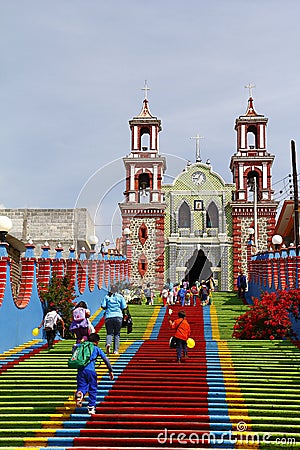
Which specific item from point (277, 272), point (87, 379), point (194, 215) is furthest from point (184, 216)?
point (87, 379)

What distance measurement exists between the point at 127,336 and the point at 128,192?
2131 centimetres

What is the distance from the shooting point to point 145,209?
1438 inches

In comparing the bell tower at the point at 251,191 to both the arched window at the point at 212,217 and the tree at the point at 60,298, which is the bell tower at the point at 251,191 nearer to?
the arched window at the point at 212,217

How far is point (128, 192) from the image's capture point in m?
37.2

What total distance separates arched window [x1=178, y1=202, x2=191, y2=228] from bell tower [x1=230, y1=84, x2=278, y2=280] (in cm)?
266

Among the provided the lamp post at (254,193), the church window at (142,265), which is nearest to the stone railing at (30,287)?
the church window at (142,265)

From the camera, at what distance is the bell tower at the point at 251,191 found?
36.0 meters

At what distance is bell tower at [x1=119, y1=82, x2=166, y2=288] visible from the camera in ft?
119

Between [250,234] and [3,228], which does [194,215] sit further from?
[3,228]

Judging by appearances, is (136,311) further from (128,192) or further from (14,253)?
(128,192)

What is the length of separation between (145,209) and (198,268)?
5111mm

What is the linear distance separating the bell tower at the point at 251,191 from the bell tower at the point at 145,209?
4431mm

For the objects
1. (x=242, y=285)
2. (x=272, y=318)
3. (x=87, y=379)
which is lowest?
(x=87, y=379)

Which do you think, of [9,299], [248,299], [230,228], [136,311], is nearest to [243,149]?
[230,228]
